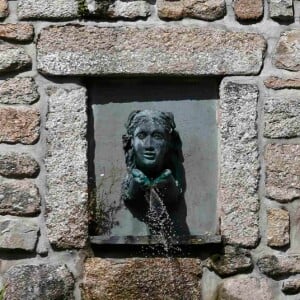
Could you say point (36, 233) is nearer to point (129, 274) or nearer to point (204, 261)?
point (129, 274)

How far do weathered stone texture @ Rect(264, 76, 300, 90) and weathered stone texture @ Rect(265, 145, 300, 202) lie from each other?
0.27m

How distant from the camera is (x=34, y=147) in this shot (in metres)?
5.18

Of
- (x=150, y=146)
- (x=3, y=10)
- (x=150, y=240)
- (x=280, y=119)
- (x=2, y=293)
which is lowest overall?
(x=2, y=293)

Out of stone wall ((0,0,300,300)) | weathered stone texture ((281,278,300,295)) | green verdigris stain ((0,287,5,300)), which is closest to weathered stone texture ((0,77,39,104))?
stone wall ((0,0,300,300))

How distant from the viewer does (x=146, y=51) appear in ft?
17.2

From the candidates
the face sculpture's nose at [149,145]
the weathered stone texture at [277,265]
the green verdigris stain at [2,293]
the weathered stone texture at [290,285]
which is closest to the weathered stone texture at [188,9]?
the face sculpture's nose at [149,145]

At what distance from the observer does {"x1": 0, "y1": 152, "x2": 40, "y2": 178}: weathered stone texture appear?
5137mm

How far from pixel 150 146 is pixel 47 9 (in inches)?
30.9

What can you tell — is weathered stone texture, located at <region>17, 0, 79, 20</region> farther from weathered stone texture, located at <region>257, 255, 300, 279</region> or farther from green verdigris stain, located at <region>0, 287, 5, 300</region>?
weathered stone texture, located at <region>257, 255, 300, 279</region>

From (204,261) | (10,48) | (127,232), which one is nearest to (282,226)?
(204,261)

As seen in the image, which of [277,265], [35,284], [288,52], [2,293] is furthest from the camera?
[288,52]

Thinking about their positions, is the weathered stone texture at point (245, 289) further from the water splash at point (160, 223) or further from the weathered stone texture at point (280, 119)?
the weathered stone texture at point (280, 119)

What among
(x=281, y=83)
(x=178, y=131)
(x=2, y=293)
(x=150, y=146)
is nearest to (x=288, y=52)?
(x=281, y=83)

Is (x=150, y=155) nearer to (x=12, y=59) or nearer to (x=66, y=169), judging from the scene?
(x=66, y=169)
